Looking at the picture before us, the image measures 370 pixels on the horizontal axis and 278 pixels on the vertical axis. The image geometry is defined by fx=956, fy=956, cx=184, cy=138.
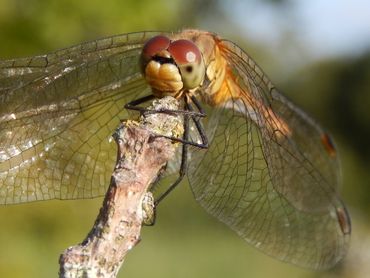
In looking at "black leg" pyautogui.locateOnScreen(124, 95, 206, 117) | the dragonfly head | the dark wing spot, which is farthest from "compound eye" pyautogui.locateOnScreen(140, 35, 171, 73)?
the dark wing spot

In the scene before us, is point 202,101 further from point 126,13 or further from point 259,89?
point 126,13

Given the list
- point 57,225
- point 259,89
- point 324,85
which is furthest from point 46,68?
point 324,85

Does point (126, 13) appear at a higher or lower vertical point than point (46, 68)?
higher


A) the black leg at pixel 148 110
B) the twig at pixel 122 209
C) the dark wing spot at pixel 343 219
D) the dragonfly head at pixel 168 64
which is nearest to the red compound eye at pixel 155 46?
the dragonfly head at pixel 168 64

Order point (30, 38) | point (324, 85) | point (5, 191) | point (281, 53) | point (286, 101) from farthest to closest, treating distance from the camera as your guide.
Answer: point (281, 53), point (324, 85), point (30, 38), point (286, 101), point (5, 191)

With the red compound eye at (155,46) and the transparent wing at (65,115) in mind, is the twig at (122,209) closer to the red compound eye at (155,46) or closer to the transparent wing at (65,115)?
the red compound eye at (155,46)

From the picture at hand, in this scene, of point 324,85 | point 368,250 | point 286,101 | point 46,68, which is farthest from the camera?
point 324,85

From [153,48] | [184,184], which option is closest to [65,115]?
[153,48]
